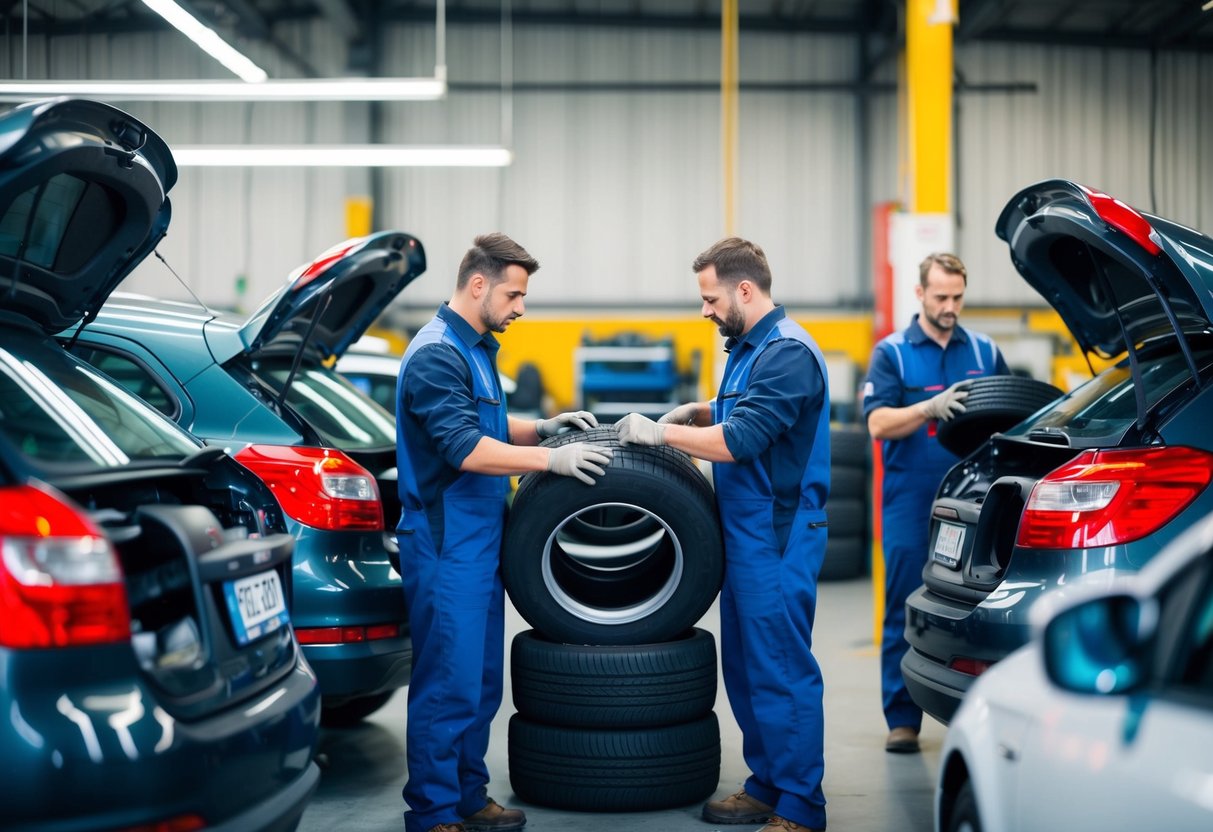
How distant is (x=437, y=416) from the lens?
2895 mm

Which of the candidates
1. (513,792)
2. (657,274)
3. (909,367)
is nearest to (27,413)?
(513,792)

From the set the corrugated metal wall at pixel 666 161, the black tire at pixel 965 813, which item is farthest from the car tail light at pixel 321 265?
the corrugated metal wall at pixel 666 161

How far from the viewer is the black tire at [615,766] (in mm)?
3102

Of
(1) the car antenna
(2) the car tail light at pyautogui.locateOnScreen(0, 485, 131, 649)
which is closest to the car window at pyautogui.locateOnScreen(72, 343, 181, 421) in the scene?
(1) the car antenna

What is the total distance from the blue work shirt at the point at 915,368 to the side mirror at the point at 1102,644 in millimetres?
2592

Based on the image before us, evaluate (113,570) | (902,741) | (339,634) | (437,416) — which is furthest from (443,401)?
(902,741)

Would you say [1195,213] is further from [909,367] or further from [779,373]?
[779,373]

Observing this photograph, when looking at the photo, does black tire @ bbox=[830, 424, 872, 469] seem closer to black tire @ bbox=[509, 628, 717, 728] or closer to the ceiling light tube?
the ceiling light tube

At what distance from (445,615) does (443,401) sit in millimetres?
538

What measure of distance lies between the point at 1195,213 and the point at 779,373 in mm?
13239

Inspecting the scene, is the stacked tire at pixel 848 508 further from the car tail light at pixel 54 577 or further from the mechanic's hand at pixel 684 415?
the car tail light at pixel 54 577

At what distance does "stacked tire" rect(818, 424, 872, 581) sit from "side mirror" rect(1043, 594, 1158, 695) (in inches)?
258

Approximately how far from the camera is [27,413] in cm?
198

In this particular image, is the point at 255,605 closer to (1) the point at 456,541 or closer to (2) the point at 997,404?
(1) the point at 456,541
